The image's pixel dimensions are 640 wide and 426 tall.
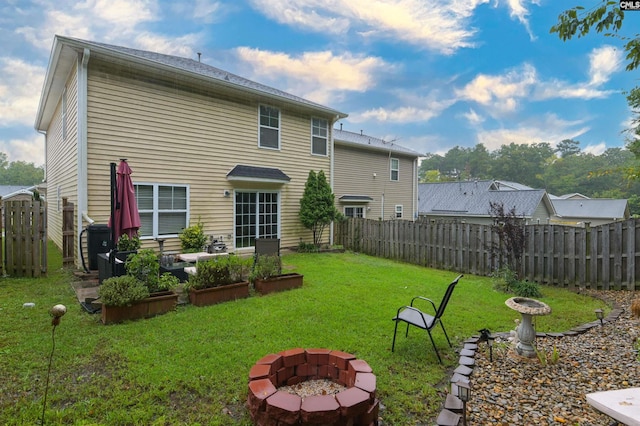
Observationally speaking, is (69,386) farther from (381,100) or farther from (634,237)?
(381,100)

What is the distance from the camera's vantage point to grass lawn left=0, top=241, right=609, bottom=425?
2414 millimetres

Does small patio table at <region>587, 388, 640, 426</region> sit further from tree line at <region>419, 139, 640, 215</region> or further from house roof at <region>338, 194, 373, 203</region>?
tree line at <region>419, 139, 640, 215</region>

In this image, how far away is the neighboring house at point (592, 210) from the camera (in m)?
30.0

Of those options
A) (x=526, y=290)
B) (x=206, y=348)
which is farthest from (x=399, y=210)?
(x=206, y=348)

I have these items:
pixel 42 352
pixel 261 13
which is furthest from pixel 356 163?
pixel 42 352

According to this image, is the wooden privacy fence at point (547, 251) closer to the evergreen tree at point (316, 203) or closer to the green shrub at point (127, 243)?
the evergreen tree at point (316, 203)

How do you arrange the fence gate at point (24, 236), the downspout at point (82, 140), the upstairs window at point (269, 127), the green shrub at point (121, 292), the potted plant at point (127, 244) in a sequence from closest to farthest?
1. the green shrub at point (121, 292)
2. the potted plant at point (127, 244)
3. the fence gate at point (24, 236)
4. the downspout at point (82, 140)
5. the upstairs window at point (269, 127)

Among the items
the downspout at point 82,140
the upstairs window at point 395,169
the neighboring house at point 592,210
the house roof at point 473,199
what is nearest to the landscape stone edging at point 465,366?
the downspout at point 82,140

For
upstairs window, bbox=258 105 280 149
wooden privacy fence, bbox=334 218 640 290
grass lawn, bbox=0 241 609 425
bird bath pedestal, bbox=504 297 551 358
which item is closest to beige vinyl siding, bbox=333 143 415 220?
upstairs window, bbox=258 105 280 149

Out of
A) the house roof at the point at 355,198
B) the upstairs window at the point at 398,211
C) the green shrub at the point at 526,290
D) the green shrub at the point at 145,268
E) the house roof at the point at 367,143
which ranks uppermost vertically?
the house roof at the point at 367,143

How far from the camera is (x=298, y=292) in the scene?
19.0ft

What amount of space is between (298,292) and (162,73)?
676cm

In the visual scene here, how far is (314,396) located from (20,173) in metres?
73.3

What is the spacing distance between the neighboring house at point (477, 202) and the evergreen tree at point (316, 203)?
14.2 metres
